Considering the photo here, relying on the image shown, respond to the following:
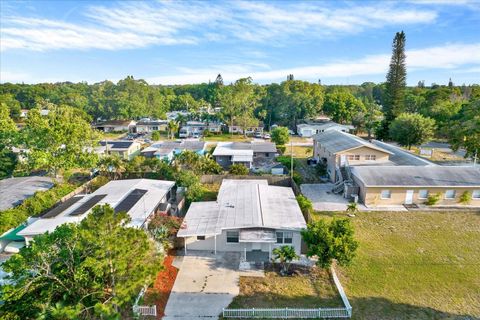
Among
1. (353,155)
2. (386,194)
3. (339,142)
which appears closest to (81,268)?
(386,194)

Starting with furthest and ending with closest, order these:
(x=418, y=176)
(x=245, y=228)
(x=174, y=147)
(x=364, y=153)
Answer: (x=174, y=147) < (x=364, y=153) < (x=418, y=176) < (x=245, y=228)

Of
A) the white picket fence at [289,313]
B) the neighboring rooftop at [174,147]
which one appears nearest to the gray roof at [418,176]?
the white picket fence at [289,313]

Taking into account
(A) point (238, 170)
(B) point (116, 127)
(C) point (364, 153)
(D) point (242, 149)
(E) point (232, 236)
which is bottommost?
(E) point (232, 236)

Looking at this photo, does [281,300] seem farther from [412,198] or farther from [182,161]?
[182,161]

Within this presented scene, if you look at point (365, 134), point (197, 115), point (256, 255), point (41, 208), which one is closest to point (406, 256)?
point (256, 255)

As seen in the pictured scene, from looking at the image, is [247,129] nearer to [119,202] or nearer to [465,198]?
[465,198]
